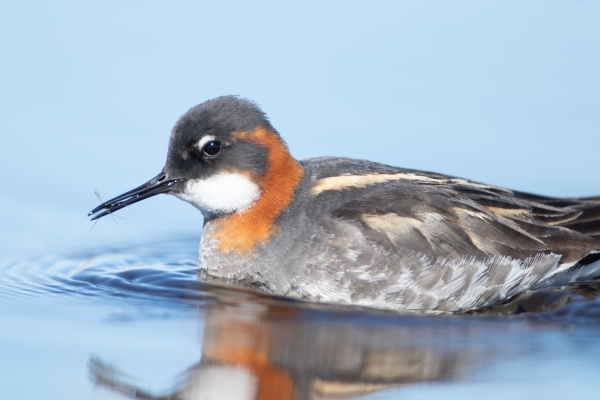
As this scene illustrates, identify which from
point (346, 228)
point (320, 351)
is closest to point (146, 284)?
point (346, 228)

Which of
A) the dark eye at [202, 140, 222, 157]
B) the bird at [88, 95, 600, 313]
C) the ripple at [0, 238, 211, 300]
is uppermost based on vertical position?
the dark eye at [202, 140, 222, 157]

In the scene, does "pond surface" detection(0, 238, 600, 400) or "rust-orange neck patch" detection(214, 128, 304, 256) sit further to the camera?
"rust-orange neck patch" detection(214, 128, 304, 256)

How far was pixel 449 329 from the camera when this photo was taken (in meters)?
7.12

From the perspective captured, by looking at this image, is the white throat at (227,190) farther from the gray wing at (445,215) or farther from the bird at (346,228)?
the gray wing at (445,215)

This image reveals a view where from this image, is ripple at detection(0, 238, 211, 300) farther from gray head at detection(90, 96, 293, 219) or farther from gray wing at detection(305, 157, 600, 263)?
gray wing at detection(305, 157, 600, 263)

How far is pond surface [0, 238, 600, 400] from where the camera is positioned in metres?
6.00

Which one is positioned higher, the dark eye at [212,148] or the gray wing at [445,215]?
the dark eye at [212,148]

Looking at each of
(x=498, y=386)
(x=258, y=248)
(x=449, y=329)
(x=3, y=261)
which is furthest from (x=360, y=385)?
(x=3, y=261)

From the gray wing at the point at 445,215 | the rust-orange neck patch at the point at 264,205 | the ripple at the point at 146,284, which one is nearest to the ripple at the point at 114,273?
the ripple at the point at 146,284

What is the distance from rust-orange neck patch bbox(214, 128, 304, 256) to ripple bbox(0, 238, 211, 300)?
0.50 metres

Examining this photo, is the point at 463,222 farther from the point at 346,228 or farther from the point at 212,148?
the point at 212,148


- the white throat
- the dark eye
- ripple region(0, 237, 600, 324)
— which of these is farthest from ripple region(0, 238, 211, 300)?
the dark eye

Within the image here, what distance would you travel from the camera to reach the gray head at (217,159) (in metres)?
7.82

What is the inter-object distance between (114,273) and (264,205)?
156 cm
